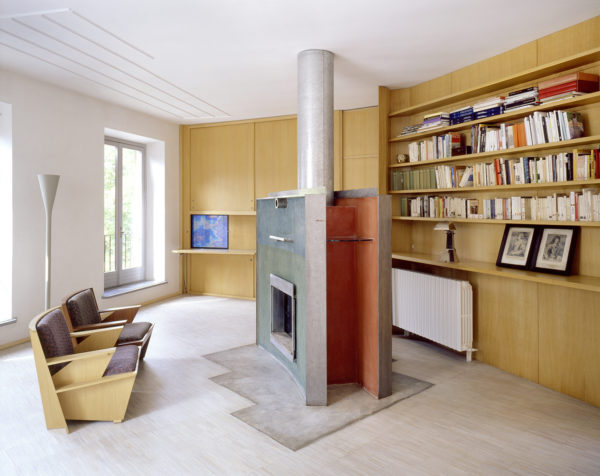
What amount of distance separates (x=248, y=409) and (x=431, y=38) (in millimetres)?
3466

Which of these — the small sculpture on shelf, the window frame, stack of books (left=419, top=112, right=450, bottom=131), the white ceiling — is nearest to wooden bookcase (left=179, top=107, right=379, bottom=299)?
the window frame

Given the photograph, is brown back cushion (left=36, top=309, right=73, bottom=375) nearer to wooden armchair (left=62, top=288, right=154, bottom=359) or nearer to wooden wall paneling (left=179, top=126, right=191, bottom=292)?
wooden armchair (left=62, top=288, right=154, bottom=359)

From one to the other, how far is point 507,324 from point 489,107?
2.03 m

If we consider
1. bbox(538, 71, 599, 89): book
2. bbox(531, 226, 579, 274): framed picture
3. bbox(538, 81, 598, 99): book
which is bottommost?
bbox(531, 226, 579, 274): framed picture

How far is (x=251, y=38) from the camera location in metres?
3.68

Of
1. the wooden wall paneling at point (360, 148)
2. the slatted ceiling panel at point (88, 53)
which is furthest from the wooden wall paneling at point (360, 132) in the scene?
the slatted ceiling panel at point (88, 53)

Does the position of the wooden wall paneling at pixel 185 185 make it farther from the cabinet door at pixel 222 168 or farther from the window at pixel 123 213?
the window at pixel 123 213

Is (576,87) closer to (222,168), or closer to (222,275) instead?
(222,168)

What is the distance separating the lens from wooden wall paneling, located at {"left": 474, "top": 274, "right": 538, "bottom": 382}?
12.1ft

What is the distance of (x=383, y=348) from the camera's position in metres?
3.31

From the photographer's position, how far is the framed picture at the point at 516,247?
3.68 m

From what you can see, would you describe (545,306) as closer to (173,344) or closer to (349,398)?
(349,398)

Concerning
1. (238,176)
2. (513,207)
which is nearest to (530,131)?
(513,207)

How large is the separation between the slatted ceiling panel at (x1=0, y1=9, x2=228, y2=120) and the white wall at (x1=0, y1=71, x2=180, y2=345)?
43 cm
